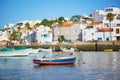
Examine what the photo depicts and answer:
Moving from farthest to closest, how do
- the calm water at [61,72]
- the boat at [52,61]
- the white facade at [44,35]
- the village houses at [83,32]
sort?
A: the white facade at [44,35]
the village houses at [83,32]
the boat at [52,61]
the calm water at [61,72]

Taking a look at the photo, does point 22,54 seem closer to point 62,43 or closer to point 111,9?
point 62,43

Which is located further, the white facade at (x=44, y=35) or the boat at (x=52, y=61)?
the white facade at (x=44, y=35)

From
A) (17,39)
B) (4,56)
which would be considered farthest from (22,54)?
(17,39)

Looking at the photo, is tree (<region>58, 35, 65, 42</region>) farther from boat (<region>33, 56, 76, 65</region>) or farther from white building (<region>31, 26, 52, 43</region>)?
boat (<region>33, 56, 76, 65</region>)

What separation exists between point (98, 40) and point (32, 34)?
17294 millimetres

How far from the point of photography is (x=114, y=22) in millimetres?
51500

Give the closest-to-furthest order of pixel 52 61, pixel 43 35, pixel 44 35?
pixel 52 61 → pixel 44 35 → pixel 43 35

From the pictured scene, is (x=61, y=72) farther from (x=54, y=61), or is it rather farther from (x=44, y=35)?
(x=44, y=35)

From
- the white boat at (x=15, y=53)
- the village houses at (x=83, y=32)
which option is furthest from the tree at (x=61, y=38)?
the white boat at (x=15, y=53)

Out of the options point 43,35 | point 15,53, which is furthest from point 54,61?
point 43,35

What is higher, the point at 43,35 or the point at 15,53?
the point at 43,35

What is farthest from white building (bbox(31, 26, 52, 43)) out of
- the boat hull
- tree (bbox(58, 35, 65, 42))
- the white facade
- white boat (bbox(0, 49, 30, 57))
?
the boat hull

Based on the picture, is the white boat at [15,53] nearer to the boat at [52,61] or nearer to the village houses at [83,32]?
the boat at [52,61]

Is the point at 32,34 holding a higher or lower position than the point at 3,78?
higher
